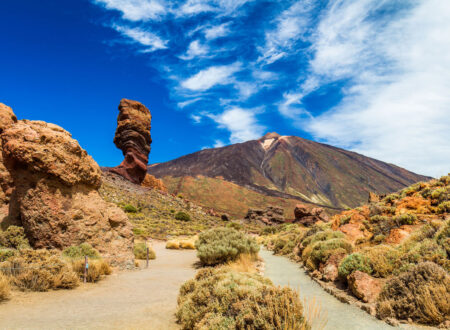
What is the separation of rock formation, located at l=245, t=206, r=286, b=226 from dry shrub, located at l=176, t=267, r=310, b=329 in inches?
1951

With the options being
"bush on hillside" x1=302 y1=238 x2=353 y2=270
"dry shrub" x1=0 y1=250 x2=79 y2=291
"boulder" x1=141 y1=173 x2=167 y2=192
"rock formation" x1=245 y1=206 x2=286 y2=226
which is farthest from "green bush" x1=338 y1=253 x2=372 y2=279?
"boulder" x1=141 y1=173 x2=167 y2=192

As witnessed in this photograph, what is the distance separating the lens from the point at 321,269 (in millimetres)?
10953

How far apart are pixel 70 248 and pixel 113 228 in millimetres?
2344

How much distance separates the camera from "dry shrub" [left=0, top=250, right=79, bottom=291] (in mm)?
7098

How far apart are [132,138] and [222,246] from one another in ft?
134

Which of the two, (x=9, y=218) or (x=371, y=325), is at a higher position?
(x=9, y=218)

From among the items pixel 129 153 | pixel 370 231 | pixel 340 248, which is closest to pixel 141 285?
pixel 340 248

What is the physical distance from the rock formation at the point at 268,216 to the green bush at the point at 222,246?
129 ft

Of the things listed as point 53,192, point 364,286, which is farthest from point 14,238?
point 364,286

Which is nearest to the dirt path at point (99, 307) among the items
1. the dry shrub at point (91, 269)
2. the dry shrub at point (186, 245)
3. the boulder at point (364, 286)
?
the dry shrub at point (91, 269)

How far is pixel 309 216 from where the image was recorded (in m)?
44.0

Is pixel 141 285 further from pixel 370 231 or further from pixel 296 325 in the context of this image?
pixel 370 231

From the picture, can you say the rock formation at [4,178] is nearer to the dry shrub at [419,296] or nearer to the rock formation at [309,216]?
the dry shrub at [419,296]

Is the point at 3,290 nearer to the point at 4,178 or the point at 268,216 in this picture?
the point at 4,178
